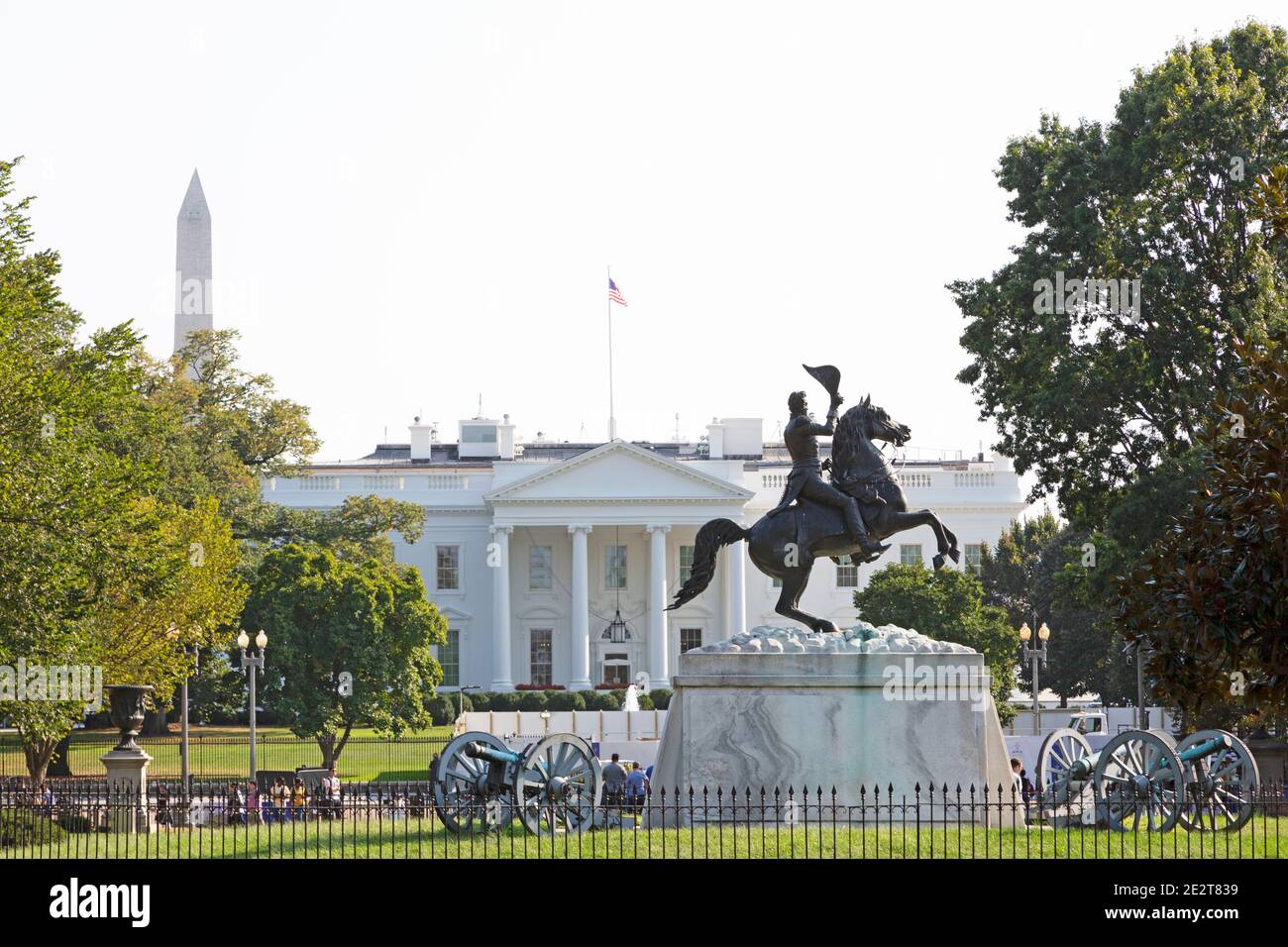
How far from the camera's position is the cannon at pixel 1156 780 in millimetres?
19172

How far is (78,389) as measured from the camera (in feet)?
91.6

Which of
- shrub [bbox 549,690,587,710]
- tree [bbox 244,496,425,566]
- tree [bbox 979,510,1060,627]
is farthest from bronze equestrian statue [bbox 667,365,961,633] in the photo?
tree [bbox 979,510,1060,627]

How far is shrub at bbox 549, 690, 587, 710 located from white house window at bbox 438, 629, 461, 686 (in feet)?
47.5

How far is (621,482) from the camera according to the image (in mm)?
77500

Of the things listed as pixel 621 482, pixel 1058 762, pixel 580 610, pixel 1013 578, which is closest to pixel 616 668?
pixel 580 610

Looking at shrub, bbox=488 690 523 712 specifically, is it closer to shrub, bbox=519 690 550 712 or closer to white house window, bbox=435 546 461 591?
shrub, bbox=519 690 550 712

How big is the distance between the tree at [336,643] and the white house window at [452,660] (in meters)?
29.4

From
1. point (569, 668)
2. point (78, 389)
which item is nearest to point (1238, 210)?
point (78, 389)

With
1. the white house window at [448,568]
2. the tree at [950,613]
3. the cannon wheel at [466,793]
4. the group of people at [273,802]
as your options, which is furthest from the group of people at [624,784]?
the white house window at [448,568]

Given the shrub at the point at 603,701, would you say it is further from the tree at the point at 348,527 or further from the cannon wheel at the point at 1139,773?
the cannon wheel at the point at 1139,773

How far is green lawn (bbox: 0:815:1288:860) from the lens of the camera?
55.7ft

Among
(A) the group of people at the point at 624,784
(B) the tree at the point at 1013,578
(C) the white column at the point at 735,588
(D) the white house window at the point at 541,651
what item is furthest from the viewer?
(D) the white house window at the point at 541,651

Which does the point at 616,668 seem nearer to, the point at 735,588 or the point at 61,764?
the point at 735,588
